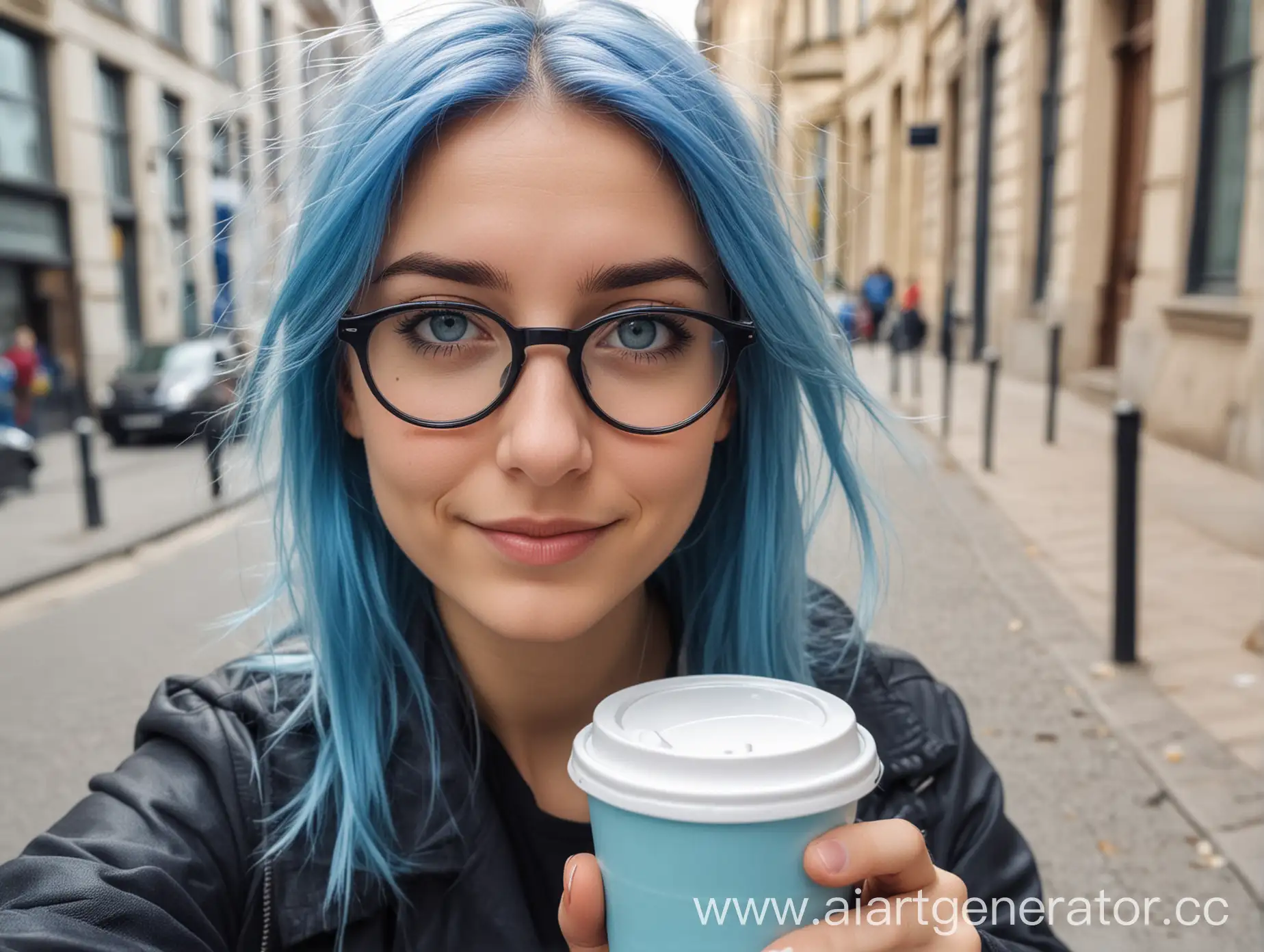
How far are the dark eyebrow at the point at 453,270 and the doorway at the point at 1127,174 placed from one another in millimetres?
11998

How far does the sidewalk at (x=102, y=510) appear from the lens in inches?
306

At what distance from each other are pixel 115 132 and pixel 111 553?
15935 mm

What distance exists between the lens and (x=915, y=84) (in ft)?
75.6

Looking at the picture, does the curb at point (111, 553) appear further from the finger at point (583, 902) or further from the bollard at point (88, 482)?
the finger at point (583, 902)

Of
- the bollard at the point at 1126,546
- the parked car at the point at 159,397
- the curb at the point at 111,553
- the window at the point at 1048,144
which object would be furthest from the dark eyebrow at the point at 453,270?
the parked car at the point at 159,397

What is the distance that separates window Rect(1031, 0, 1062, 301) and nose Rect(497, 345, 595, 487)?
551 inches

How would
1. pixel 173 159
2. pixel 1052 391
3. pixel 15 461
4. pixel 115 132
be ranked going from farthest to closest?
pixel 173 159 → pixel 115 132 → pixel 15 461 → pixel 1052 391

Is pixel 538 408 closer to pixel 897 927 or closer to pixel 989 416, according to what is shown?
pixel 897 927

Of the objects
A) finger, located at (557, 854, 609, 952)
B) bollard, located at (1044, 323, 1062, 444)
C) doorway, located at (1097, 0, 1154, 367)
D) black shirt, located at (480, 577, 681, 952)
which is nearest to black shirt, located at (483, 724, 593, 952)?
black shirt, located at (480, 577, 681, 952)

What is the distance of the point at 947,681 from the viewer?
426 cm

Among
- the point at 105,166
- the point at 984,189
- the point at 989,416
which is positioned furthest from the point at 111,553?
the point at 105,166


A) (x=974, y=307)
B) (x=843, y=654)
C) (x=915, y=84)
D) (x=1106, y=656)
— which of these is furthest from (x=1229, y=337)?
(x=915, y=84)

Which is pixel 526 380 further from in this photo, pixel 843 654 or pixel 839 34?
pixel 839 34

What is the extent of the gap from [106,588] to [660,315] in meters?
6.54
